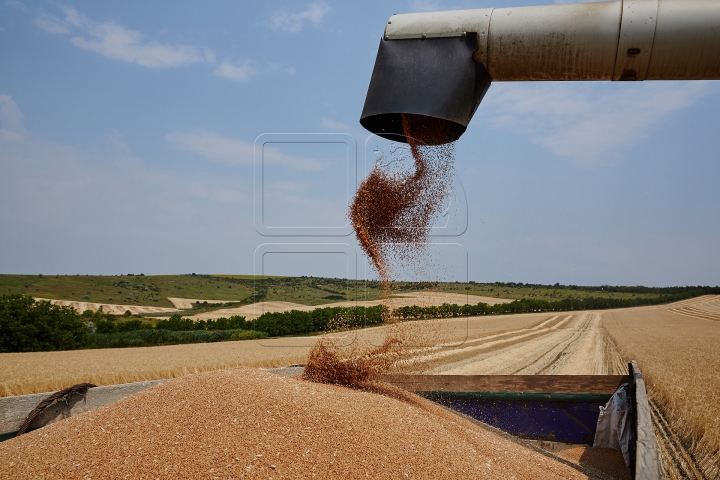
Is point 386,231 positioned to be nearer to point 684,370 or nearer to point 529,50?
point 529,50

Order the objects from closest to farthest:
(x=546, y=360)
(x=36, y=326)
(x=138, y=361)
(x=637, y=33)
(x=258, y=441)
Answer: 1. (x=258, y=441)
2. (x=637, y=33)
3. (x=546, y=360)
4. (x=138, y=361)
5. (x=36, y=326)

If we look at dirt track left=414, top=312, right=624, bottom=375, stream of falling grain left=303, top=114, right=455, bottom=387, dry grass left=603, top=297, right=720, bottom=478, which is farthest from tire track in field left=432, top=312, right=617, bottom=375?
stream of falling grain left=303, top=114, right=455, bottom=387

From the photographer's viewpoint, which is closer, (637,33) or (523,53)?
(637,33)

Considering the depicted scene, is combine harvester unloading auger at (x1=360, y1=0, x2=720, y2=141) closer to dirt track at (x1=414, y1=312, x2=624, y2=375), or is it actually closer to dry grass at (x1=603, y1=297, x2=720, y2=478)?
dry grass at (x1=603, y1=297, x2=720, y2=478)

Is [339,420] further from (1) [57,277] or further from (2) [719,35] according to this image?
(1) [57,277]

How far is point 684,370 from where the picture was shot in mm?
11891

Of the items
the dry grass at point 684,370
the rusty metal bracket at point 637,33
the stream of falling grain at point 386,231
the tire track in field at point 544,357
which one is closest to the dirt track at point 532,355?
the tire track in field at point 544,357

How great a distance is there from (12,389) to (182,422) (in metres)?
6.03

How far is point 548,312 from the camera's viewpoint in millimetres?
32969

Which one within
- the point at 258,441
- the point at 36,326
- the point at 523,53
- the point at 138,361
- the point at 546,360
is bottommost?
the point at 138,361

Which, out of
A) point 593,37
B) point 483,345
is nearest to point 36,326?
point 483,345

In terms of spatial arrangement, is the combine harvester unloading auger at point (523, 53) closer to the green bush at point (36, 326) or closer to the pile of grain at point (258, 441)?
the pile of grain at point (258, 441)

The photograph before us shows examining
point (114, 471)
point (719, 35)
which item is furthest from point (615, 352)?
point (114, 471)

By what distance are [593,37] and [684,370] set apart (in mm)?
11371
